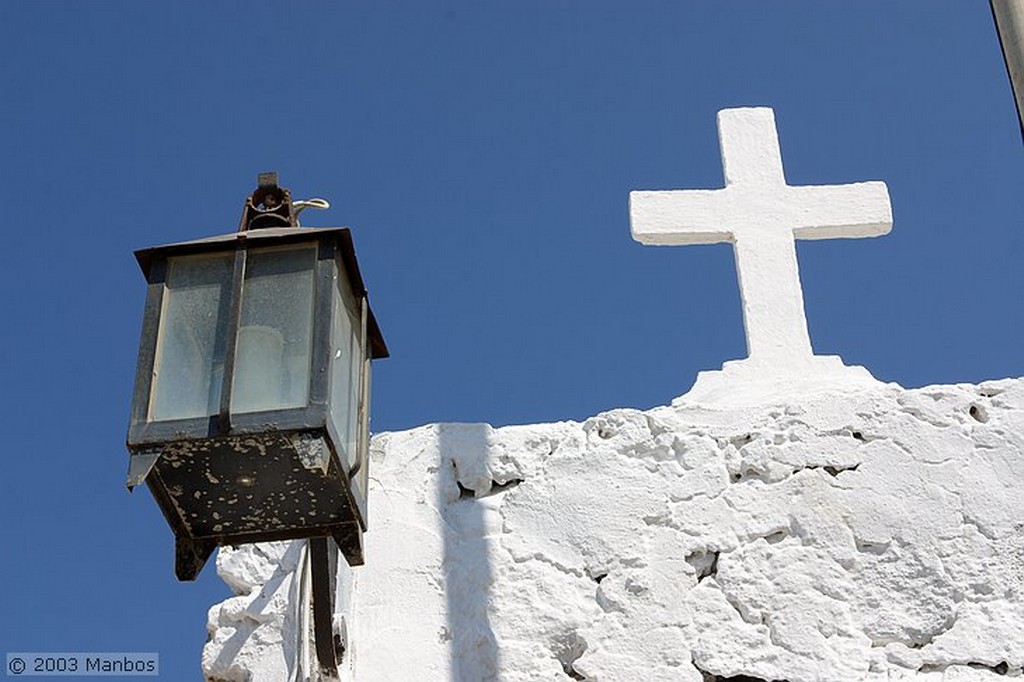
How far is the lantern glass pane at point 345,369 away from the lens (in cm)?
252

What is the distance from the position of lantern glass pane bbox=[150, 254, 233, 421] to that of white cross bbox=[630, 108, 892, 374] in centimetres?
155

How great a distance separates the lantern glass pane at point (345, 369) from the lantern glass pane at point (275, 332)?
2.4 inches

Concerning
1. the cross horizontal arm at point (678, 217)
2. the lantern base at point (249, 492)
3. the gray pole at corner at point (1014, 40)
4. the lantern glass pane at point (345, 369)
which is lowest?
the lantern base at point (249, 492)

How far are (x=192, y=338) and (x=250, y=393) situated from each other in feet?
0.56

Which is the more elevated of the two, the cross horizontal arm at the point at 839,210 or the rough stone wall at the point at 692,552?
the cross horizontal arm at the point at 839,210

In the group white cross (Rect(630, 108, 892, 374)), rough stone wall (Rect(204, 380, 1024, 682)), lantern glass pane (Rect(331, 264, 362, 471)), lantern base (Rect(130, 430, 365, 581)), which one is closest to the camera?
lantern base (Rect(130, 430, 365, 581))

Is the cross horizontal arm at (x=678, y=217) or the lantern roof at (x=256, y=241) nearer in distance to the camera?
the lantern roof at (x=256, y=241)

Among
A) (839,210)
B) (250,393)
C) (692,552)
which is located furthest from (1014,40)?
(250,393)

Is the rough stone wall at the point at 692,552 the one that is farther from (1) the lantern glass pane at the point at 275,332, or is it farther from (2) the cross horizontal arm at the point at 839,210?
(1) the lantern glass pane at the point at 275,332

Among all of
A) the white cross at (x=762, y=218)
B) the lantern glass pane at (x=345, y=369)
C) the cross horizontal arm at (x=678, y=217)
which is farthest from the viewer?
the cross horizontal arm at (x=678, y=217)

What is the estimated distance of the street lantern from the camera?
93.3 inches

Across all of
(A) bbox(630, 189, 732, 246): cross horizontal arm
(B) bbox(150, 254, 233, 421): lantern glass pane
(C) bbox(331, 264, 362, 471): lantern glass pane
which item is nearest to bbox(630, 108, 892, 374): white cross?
(A) bbox(630, 189, 732, 246): cross horizontal arm

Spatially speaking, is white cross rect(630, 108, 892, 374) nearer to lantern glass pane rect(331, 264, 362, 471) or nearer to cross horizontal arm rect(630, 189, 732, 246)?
cross horizontal arm rect(630, 189, 732, 246)

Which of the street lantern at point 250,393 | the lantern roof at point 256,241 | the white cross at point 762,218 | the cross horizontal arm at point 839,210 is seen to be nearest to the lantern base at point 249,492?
the street lantern at point 250,393
